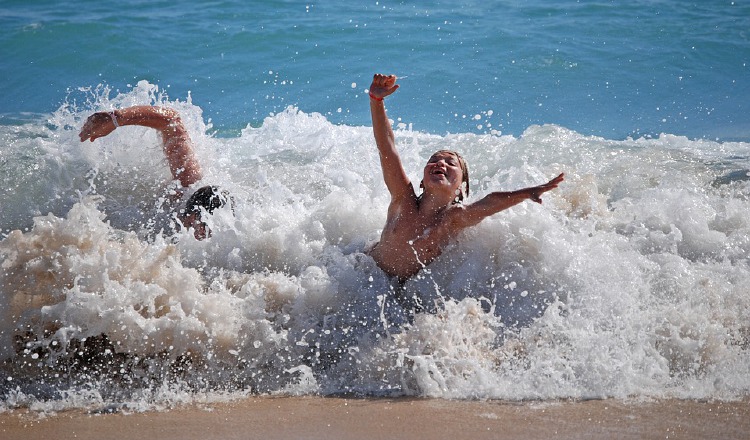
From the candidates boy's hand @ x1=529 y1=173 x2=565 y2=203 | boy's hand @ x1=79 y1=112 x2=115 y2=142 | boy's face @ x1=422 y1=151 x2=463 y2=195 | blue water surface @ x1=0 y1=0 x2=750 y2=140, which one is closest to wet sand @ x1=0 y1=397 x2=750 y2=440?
boy's hand @ x1=529 y1=173 x2=565 y2=203

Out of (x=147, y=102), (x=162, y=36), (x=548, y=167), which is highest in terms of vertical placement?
(x=162, y=36)

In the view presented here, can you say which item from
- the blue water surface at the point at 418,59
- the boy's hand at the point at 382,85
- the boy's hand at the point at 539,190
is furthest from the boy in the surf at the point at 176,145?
the blue water surface at the point at 418,59

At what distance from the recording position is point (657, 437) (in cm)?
355

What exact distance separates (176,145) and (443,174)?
2.68 metres

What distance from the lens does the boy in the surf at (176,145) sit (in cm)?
586

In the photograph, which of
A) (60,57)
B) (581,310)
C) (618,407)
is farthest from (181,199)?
(60,57)

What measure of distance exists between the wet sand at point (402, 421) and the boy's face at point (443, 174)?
162cm

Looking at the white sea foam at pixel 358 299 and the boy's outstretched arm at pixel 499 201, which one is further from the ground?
the boy's outstretched arm at pixel 499 201

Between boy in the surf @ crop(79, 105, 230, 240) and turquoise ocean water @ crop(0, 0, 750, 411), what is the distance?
190 mm

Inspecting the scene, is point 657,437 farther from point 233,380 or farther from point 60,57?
point 60,57

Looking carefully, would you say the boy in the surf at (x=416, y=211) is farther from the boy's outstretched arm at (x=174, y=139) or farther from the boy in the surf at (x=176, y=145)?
the boy's outstretched arm at (x=174, y=139)

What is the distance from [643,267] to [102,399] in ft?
11.9

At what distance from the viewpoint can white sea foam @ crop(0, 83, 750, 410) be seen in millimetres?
4211

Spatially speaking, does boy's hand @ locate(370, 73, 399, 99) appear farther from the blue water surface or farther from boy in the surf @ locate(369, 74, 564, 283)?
the blue water surface
